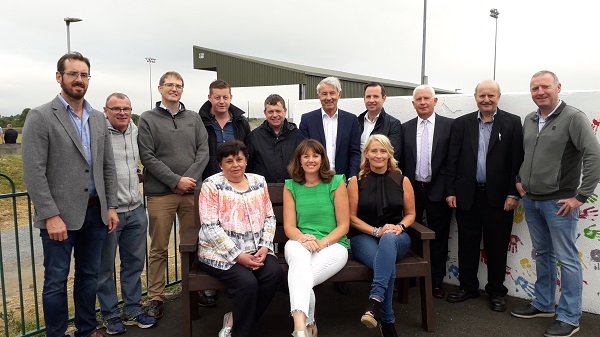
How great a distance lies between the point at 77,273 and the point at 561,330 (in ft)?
12.8

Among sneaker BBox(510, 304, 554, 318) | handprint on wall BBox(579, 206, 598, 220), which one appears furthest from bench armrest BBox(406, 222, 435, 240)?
handprint on wall BBox(579, 206, 598, 220)

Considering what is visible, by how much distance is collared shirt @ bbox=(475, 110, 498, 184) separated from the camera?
4.21m

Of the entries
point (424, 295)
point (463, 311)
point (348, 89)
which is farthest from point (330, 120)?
point (348, 89)

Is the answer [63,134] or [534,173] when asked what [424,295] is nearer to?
[534,173]

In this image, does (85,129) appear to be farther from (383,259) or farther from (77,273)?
(383,259)

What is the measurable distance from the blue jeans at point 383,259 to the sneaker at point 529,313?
125cm

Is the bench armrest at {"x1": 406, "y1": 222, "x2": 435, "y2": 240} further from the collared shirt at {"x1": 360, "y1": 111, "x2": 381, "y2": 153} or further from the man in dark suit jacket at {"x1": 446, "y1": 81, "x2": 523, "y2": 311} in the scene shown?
the collared shirt at {"x1": 360, "y1": 111, "x2": 381, "y2": 153}

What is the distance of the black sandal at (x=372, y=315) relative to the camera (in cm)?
328

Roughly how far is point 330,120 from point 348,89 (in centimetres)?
2084

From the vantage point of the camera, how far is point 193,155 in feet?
13.8

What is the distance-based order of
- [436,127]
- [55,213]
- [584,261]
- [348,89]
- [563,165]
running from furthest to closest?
[348,89]
[436,127]
[584,261]
[563,165]
[55,213]

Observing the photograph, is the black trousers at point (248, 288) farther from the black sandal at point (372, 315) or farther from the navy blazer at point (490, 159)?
the navy blazer at point (490, 159)

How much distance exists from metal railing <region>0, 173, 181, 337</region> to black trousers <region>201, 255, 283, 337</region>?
4.98 ft

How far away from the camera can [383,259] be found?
3.51 m
